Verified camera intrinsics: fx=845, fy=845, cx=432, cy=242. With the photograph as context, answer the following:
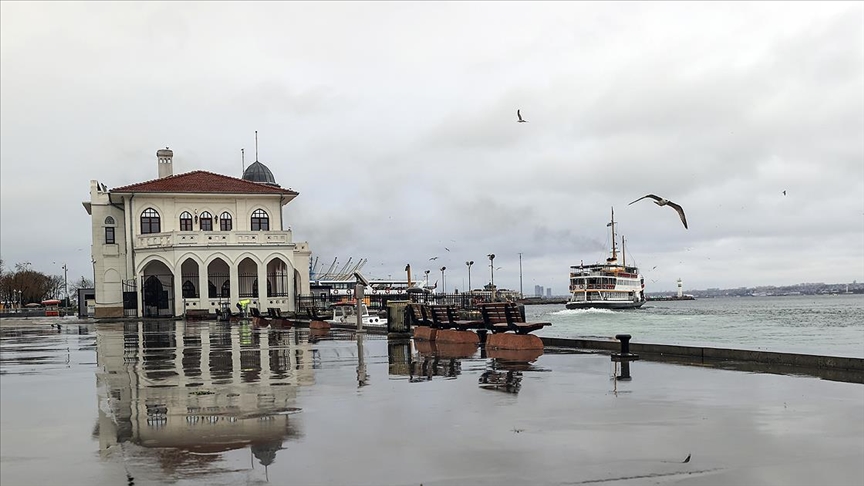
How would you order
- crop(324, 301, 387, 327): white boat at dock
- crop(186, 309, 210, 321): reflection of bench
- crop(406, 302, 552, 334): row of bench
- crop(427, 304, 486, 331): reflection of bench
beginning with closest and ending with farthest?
crop(406, 302, 552, 334): row of bench < crop(427, 304, 486, 331): reflection of bench < crop(324, 301, 387, 327): white boat at dock < crop(186, 309, 210, 321): reflection of bench

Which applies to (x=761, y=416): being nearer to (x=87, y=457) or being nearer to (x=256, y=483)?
(x=256, y=483)

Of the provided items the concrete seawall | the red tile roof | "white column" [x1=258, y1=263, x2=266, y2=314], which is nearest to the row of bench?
the concrete seawall

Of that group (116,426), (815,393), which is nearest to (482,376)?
(815,393)

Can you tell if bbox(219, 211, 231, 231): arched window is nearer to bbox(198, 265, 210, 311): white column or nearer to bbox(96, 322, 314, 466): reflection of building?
bbox(198, 265, 210, 311): white column

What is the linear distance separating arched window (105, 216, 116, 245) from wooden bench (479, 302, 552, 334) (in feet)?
169

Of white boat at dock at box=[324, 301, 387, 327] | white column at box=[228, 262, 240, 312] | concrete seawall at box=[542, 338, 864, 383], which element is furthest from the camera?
white column at box=[228, 262, 240, 312]

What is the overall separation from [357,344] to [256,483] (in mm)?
17745

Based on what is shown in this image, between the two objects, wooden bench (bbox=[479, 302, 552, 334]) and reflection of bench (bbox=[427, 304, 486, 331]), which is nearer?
wooden bench (bbox=[479, 302, 552, 334])

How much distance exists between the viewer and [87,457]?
7.41 metres

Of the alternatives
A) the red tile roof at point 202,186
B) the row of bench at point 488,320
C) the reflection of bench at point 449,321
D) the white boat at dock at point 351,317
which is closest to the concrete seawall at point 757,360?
the row of bench at point 488,320

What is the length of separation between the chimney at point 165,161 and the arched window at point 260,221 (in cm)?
1218

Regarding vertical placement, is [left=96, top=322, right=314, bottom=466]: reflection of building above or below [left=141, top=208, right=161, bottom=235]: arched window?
below

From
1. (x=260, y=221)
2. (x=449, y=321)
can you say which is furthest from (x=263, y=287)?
(x=449, y=321)

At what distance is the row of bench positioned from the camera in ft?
66.6
